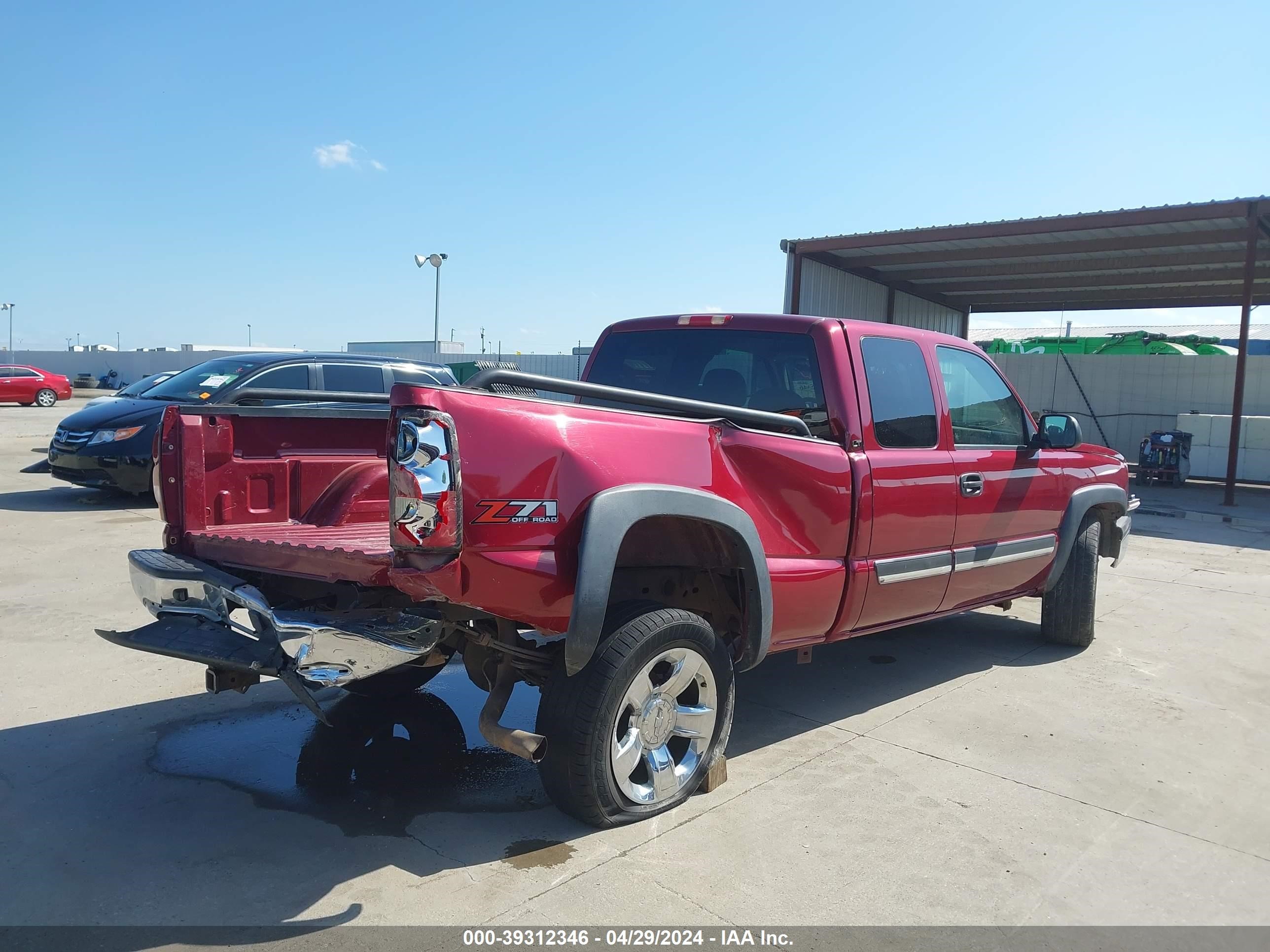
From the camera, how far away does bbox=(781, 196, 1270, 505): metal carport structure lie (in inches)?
586

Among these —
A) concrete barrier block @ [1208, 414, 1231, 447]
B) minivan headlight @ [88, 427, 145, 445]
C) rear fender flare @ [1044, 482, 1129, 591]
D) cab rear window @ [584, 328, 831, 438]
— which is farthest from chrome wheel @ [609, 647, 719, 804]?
concrete barrier block @ [1208, 414, 1231, 447]

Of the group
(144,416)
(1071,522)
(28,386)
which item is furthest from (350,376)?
(28,386)

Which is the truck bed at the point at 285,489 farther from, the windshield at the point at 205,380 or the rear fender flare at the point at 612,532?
the windshield at the point at 205,380

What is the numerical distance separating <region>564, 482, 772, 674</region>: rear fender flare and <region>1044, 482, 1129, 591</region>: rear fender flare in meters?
3.04

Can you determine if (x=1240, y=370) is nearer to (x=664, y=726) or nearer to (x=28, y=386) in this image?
(x=664, y=726)

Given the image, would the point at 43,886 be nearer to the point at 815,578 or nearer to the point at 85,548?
the point at 815,578

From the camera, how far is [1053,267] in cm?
1880

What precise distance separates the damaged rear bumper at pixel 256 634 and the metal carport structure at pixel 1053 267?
14.7 meters

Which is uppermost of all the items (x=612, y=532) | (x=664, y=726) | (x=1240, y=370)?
(x=1240, y=370)

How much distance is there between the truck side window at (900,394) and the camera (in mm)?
4516

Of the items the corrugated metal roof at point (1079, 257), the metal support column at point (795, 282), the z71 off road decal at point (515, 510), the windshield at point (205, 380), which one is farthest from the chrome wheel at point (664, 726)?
the metal support column at point (795, 282)

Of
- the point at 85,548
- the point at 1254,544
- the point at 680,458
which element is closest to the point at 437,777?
the point at 680,458

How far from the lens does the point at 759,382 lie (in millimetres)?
4527

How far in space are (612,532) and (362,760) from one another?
1784 mm
